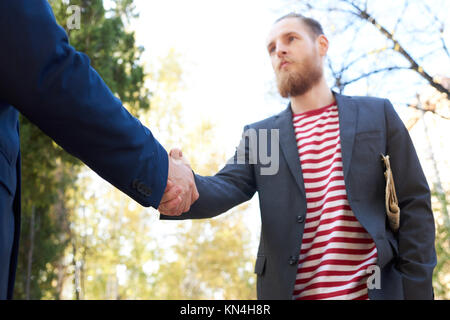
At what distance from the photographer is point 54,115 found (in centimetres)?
119

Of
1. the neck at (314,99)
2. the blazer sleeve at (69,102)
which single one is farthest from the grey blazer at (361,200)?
the blazer sleeve at (69,102)

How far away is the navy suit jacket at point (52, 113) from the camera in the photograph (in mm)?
1075

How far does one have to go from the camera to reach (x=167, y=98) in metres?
15.2

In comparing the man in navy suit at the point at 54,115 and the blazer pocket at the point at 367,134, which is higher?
the blazer pocket at the point at 367,134

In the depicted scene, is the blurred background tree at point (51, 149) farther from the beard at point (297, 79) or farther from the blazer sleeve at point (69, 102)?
the blazer sleeve at point (69, 102)

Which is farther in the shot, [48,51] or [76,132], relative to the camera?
[76,132]

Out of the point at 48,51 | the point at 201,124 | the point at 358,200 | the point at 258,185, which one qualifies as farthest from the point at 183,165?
the point at 201,124

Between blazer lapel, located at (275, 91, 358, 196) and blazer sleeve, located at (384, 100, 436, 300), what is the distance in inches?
7.7

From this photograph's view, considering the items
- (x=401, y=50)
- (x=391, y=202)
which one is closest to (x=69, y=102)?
(x=391, y=202)

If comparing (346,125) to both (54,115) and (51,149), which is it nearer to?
(54,115)

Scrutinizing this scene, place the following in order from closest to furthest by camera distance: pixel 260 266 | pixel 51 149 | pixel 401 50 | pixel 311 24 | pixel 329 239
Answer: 1. pixel 329 239
2. pixel 260 266
3. pixel 311 24
4. pixel 401 50
5. pixel 51 149

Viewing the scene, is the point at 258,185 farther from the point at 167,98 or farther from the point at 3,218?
the point at 167,98

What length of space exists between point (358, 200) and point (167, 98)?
532 inches

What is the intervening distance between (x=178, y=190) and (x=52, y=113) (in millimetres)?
819
